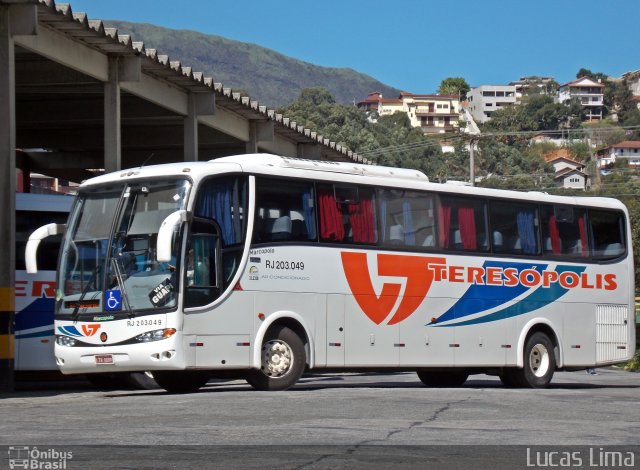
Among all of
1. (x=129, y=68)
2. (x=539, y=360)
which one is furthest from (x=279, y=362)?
(x=129, y=68)

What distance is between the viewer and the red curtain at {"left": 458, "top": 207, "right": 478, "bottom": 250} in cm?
2223

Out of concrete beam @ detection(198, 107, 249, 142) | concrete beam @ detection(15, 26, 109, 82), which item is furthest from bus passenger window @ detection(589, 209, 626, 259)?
concrete beam @ detection(198, 107, 249, 142)

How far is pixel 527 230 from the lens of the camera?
2334 cm

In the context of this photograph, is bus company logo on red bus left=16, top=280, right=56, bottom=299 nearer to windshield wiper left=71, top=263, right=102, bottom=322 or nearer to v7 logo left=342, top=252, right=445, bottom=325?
windshield wiper left=71, top=263, right=102, bottom=322

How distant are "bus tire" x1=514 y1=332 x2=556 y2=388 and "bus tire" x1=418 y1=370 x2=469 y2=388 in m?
1.12

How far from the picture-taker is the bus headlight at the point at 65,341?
→ 60.2ft

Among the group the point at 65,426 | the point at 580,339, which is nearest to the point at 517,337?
the point at 580,339

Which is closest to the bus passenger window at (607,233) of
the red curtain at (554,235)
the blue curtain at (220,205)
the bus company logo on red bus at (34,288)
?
the red curtain at (554,235)

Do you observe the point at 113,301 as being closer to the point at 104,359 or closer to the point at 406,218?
the point at 104,359

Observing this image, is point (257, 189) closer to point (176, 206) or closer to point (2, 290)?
point (176, 206)

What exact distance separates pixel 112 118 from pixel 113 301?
974cm

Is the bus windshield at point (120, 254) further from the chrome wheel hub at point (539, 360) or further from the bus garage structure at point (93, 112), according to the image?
the chrome wheel hub at point (539, 360)

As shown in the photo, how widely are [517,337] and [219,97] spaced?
40.4 feet

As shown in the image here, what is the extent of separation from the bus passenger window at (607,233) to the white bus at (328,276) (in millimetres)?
33
